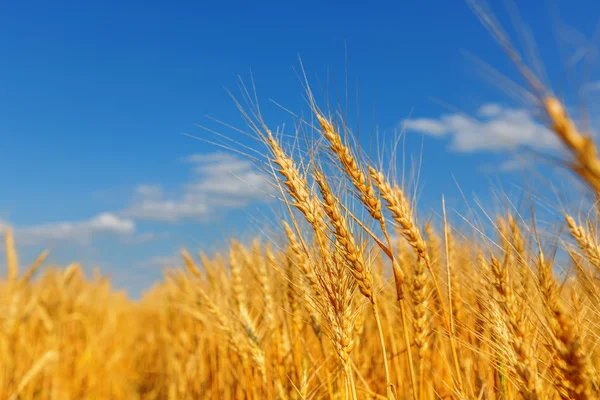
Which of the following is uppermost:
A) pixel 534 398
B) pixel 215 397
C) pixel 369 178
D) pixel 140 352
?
pixel 140 352

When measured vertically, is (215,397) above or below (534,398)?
above

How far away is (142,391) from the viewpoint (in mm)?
6945

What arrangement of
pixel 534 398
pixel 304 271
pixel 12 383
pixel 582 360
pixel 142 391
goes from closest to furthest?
pixel 582 360
pixel 534 398
pixel 304 271
pixel 12 383
pixel 142 391

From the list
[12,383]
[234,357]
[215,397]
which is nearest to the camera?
[234,357]

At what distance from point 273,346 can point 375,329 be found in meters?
1.12

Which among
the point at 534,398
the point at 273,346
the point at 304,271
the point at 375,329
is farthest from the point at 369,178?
the point at 375,329

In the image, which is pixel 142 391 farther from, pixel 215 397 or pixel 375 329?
pixel 375 329

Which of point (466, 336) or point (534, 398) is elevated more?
point (466, 336)

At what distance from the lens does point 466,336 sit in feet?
9.56

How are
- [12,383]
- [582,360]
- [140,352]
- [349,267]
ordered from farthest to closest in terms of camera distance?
[140,352]
[12,383]
[349,267]
[582,360]

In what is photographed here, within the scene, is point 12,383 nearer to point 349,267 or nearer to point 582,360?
point 349,267

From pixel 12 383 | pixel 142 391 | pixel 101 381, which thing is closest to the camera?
pixel 12 383

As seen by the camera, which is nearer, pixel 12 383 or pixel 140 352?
pixel 12 383

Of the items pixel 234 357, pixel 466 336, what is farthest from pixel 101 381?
pixel 466 336
